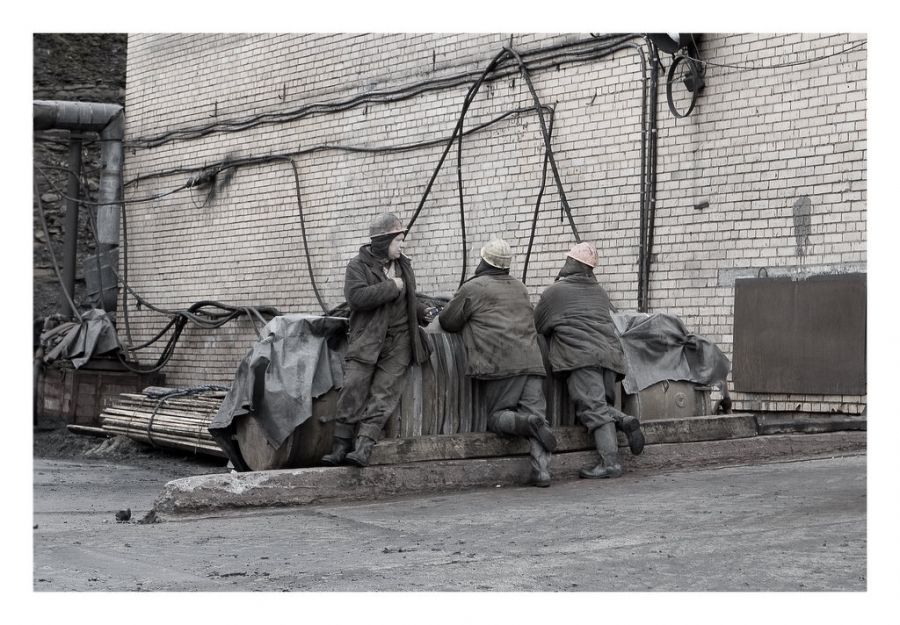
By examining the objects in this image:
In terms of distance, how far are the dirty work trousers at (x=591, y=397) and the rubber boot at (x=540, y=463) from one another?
1.71 feet

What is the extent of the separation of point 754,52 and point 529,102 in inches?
101

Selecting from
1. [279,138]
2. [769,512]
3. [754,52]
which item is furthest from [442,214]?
[769,512]

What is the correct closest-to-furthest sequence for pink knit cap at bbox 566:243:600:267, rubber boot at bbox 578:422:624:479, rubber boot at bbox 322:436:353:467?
rubber boot at bbox 322:436:353:467, rubber boot at bbox 578:422:624:479, pink knit cap at bbox 566:243:600:267

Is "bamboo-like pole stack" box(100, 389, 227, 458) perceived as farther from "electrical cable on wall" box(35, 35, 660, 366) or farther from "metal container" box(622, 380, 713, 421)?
"metal container" box(622, 380, 713, 421)

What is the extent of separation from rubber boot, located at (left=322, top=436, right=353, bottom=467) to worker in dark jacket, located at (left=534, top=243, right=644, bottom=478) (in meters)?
1.68

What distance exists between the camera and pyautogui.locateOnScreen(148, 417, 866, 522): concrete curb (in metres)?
6.86

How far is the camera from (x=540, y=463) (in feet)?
25.0

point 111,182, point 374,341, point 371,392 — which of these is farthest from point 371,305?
point 111,182

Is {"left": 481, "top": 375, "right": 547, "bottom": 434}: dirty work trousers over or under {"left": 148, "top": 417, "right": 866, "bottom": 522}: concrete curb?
over

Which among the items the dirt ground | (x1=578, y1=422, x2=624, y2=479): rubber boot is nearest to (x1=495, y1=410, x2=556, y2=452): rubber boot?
(x1=578, y1=422, x2=624, y2=479): rubber boot

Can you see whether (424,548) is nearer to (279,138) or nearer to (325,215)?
(325,215)

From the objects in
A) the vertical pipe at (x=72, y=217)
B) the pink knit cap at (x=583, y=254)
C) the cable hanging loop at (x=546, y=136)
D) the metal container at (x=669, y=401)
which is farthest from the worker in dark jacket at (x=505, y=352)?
the vertical pipe at (x=72, y=217)

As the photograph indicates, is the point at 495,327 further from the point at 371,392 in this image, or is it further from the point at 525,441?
the point at 371,392

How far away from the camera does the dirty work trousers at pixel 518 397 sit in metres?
7.76
